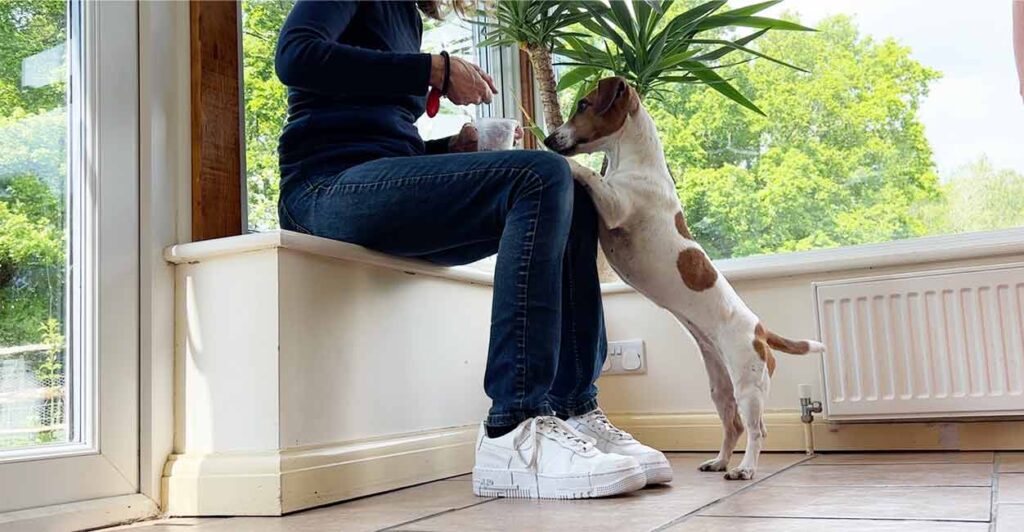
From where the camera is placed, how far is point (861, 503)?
139cm

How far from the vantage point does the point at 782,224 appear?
8.54 feet

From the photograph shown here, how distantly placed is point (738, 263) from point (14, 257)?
184cm

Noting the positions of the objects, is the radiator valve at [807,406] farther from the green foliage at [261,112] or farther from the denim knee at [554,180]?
the green foliage at [261,112]

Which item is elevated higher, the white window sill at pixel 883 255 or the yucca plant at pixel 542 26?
the yucca plant at pixel 542 26

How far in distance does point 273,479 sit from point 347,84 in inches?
28.5

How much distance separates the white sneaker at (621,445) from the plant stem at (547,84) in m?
0.97

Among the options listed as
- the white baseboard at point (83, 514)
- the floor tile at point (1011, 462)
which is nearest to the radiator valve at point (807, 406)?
the floor tile at point (1011, 462)

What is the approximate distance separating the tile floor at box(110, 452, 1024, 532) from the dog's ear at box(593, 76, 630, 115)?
788 mm

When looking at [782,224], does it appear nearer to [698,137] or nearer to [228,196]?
[698,137]

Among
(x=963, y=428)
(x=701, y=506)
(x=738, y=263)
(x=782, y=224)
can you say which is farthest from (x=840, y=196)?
(x=701, y=506)

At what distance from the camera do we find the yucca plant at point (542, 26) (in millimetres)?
2430

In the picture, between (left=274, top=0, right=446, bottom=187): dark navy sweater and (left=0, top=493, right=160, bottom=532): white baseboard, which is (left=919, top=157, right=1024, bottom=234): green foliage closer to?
(left=274, top=0, right=446, bottom=187): dark navy sweater

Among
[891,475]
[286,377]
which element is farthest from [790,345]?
[286,377]

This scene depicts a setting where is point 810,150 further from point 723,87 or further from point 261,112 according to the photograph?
point 261,112
